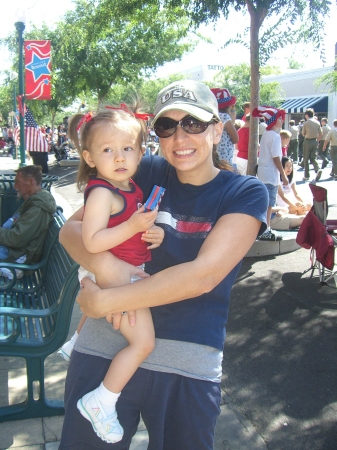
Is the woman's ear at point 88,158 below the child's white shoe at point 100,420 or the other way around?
the other way around

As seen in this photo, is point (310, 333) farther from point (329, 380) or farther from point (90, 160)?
point (90, 160)

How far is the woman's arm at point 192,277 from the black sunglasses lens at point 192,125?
0.36 meters

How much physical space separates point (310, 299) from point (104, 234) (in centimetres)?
A: 401

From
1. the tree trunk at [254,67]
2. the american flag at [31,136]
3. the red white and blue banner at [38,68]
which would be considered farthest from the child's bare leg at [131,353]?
the red white and blue banner at [38,68]

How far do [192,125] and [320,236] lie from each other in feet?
13.0

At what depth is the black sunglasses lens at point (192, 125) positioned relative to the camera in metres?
1.91

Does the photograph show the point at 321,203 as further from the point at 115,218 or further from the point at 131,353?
the point at 131,353

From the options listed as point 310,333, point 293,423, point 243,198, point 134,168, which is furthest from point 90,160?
point 310,333

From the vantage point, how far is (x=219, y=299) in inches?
73.3

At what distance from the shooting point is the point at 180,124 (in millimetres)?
1922

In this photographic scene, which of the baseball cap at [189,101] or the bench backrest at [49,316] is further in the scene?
the bench backrest at [49,316]

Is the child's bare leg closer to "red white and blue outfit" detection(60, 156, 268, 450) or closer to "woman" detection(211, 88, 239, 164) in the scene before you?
"red white and blue outfit" detection(60, 156, 268, 450)

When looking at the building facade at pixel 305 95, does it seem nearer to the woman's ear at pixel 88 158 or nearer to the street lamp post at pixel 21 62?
the street lamp post at pixel 21 62

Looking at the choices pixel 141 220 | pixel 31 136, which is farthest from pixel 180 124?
pixel 31 136
